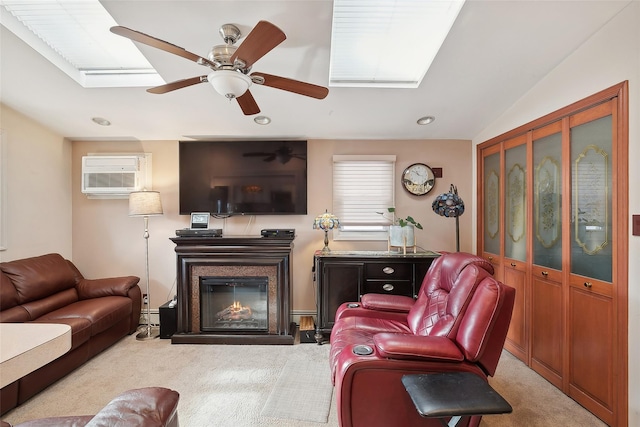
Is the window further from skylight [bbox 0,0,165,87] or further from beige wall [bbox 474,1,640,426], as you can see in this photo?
skylight [bbox 0,0,165,87]

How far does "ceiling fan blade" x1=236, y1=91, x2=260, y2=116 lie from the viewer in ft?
6.03

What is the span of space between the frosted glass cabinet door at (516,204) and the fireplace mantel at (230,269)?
227 centimetres

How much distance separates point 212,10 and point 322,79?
0.93 metres

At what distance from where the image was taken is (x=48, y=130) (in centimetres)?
309

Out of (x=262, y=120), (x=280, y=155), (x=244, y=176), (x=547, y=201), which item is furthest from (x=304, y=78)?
(x=547, y=201)

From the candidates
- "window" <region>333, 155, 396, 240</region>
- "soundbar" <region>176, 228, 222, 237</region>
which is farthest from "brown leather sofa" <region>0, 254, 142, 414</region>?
"window" <region>333, 155, 396, 240</region>

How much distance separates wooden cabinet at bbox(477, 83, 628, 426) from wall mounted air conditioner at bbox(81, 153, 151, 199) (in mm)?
4143

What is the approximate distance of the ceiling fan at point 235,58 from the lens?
1306mm

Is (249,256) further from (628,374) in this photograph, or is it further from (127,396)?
(628,374)

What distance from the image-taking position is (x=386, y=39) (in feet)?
6.84

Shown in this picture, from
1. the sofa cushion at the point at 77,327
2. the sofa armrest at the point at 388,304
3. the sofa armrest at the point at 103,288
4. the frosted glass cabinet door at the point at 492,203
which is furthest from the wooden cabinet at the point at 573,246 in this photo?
the sofa armrest at the point at 103,288

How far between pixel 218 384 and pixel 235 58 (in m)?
2.38

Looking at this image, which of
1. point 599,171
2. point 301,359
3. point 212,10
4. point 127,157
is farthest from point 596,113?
point 127,157

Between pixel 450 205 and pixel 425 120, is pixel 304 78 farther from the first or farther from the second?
pixel 450 205
